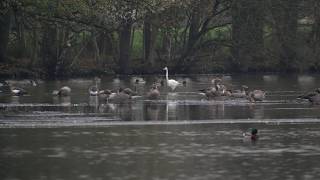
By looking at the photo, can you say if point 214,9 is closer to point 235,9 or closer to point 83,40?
point 235,9

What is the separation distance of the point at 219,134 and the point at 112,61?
4747cm

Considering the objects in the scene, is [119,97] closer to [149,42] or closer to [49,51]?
[49,51]

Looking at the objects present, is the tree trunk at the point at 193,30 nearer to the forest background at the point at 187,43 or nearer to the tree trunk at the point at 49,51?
the forest background at the point at 187,43

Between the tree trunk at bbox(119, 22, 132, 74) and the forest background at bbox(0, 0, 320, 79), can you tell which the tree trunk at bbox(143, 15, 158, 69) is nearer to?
the forest background at bbox(0, 0, 320, 79)

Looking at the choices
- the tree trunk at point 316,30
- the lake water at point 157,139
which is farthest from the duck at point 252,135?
the tree trunk at point 316,30

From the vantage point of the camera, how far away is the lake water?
21656mm

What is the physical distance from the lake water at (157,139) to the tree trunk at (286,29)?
1346 inches

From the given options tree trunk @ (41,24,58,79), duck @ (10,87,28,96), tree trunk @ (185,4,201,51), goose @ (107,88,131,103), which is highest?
tree trunk @ (185,4,201,51)

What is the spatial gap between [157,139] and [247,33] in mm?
50743

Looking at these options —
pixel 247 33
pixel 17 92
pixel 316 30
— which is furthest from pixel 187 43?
pixel 17 92

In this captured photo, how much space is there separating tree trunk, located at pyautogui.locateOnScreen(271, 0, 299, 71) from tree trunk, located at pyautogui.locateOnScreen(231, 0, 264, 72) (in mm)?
1442


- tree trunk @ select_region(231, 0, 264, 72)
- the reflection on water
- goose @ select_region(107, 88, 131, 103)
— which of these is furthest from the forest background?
the reflection on water

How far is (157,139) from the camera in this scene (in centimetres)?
2734

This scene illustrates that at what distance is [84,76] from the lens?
70.4 metres
